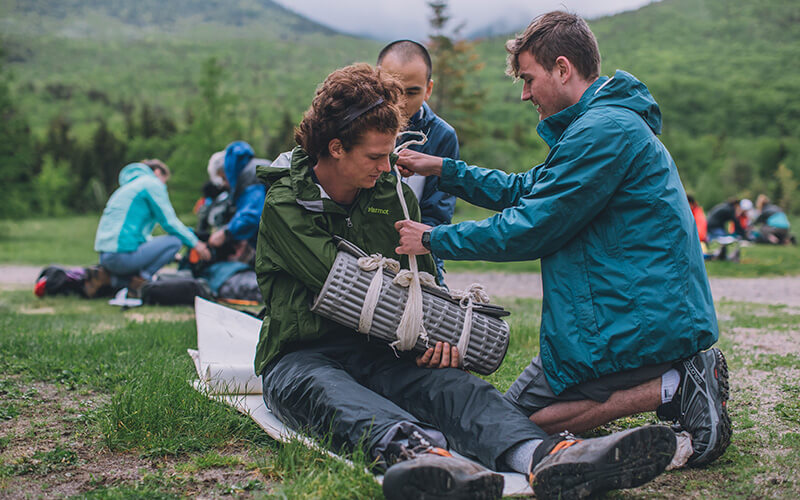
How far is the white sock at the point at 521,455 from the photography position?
3029 mm

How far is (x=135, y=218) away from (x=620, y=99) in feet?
26.6

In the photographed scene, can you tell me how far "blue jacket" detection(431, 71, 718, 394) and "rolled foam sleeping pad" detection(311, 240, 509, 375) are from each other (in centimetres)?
31

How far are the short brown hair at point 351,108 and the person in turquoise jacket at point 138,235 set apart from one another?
6.49m

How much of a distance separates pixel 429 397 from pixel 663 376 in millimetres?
1120

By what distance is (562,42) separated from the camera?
11.7ft

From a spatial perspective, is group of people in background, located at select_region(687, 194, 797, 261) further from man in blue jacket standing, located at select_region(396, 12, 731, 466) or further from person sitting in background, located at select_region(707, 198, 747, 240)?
man in blue jacket standing, located at select_region(396, 12, 731, 466)

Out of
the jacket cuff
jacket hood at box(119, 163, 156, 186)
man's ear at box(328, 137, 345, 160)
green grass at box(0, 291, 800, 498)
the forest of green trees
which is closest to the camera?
green grass at box(0, 291, 800, 498)

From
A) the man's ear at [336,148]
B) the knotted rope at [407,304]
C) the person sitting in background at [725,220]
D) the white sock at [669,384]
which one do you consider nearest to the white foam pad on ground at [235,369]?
the knotted rope at [407,304]

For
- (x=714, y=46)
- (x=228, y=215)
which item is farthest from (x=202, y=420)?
(x=714, y=46)

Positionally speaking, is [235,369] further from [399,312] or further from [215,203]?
[215,203]

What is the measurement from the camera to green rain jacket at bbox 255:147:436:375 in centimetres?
352

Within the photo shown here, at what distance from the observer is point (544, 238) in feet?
10.9

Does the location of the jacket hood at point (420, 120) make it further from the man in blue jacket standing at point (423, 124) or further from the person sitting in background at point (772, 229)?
the person sitting in background at point (772, 229)

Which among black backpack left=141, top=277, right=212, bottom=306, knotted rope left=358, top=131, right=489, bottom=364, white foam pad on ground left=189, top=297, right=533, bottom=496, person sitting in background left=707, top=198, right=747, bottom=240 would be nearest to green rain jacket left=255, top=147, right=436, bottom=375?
knotted rope left=358, top=131, right=489, bottom=364
